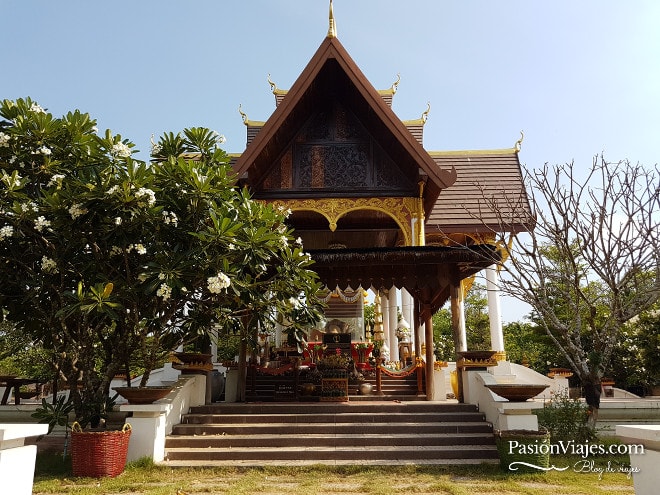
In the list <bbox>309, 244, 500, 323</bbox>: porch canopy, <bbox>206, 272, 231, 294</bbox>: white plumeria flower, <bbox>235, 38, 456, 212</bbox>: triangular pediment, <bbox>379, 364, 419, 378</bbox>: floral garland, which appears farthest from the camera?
<bbox>235, 38, 456, 212</bbox>: triangular pediment

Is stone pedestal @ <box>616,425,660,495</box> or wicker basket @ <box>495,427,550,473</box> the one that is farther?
wicker basket @ <box>495,427,550,473</box>

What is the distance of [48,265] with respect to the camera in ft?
19.0

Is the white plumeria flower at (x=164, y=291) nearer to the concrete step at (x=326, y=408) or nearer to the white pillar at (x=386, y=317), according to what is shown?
the concrete step at (x=326, y=408)

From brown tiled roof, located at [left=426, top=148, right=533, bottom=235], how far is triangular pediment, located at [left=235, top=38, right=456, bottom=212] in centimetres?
226

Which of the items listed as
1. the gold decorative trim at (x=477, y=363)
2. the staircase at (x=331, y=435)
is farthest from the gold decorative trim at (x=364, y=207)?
the staircase at (x=331, y=435)

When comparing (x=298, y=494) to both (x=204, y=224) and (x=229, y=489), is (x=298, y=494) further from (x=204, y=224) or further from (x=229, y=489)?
(x=204, y=224)

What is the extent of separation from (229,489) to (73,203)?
10.9 feet

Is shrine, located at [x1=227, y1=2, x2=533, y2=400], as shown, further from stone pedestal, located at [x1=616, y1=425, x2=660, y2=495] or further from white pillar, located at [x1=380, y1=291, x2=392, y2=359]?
stone pedestal, located at [x1=616, y1=425, x2=660, y2=495]

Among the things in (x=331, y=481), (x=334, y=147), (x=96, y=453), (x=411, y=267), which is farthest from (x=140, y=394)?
(x=334, y=147)

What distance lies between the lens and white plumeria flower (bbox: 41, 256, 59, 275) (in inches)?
228

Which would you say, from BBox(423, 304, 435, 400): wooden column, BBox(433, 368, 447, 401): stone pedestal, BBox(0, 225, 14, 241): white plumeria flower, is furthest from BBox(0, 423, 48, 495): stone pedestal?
BBox(433, 368, 447, 401): stone pedestal

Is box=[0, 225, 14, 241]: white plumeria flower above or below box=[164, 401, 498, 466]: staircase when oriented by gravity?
above

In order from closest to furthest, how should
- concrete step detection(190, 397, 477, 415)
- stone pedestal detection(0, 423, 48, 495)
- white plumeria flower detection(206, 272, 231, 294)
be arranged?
stone pedestal detection(0, 423, 48, 495) < white plumeria flower detection(206, 272, 231, 294) < concrete step detection(190, 397, 477, 415)

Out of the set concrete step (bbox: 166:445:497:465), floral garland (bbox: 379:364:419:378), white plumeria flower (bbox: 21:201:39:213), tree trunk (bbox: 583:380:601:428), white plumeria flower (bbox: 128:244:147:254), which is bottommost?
concrete step (bbox: 166:445:497:465)
